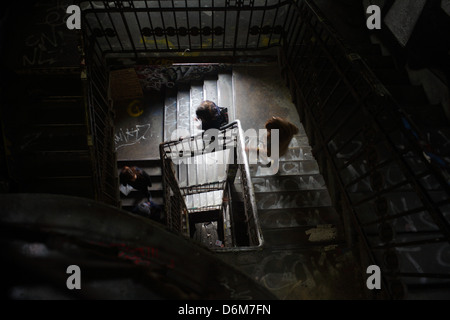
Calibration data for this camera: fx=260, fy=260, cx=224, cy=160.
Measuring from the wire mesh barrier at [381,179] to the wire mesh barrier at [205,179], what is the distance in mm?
2227

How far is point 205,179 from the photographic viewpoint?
336 inches

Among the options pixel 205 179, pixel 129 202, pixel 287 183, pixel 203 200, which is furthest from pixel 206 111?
pixel 203 200

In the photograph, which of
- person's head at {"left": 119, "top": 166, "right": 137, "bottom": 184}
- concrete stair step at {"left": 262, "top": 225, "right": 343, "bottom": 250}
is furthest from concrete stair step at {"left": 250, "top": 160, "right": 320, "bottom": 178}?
person's head at {"left": 119, "top": 166, "right": 137, "bottom": 184}

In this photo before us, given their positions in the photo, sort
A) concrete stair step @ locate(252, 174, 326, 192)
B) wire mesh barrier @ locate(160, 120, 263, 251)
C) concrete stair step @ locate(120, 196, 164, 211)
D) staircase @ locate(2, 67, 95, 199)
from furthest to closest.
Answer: concrete stair step @ locate(120, 196, 164, 211) → wire mesh barrier @ locate(160, 120, 263, 251) → concrete stair step @ locate(252, 174, 326, 192) → staircase @ locate(2, 67, 95, 199)

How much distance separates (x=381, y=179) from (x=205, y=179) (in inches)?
249

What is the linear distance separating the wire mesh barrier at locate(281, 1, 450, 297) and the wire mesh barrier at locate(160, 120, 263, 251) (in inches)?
87.7

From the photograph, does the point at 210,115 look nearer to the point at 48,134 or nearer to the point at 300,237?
the point at 48,134

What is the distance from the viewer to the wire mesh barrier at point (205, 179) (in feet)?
21.6

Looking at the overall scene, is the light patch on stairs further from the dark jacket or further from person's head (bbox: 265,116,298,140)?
the dark jacket

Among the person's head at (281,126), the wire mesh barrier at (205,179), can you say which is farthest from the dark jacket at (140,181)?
the person's head at (281,126)

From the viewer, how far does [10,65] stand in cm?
442

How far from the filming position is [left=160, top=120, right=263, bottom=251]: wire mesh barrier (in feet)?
21.6

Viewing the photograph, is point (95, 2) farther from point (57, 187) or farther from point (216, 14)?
point (57, 187)

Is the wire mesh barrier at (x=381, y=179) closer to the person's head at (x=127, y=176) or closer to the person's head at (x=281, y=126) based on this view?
the person's head at (x=281, y=126)
